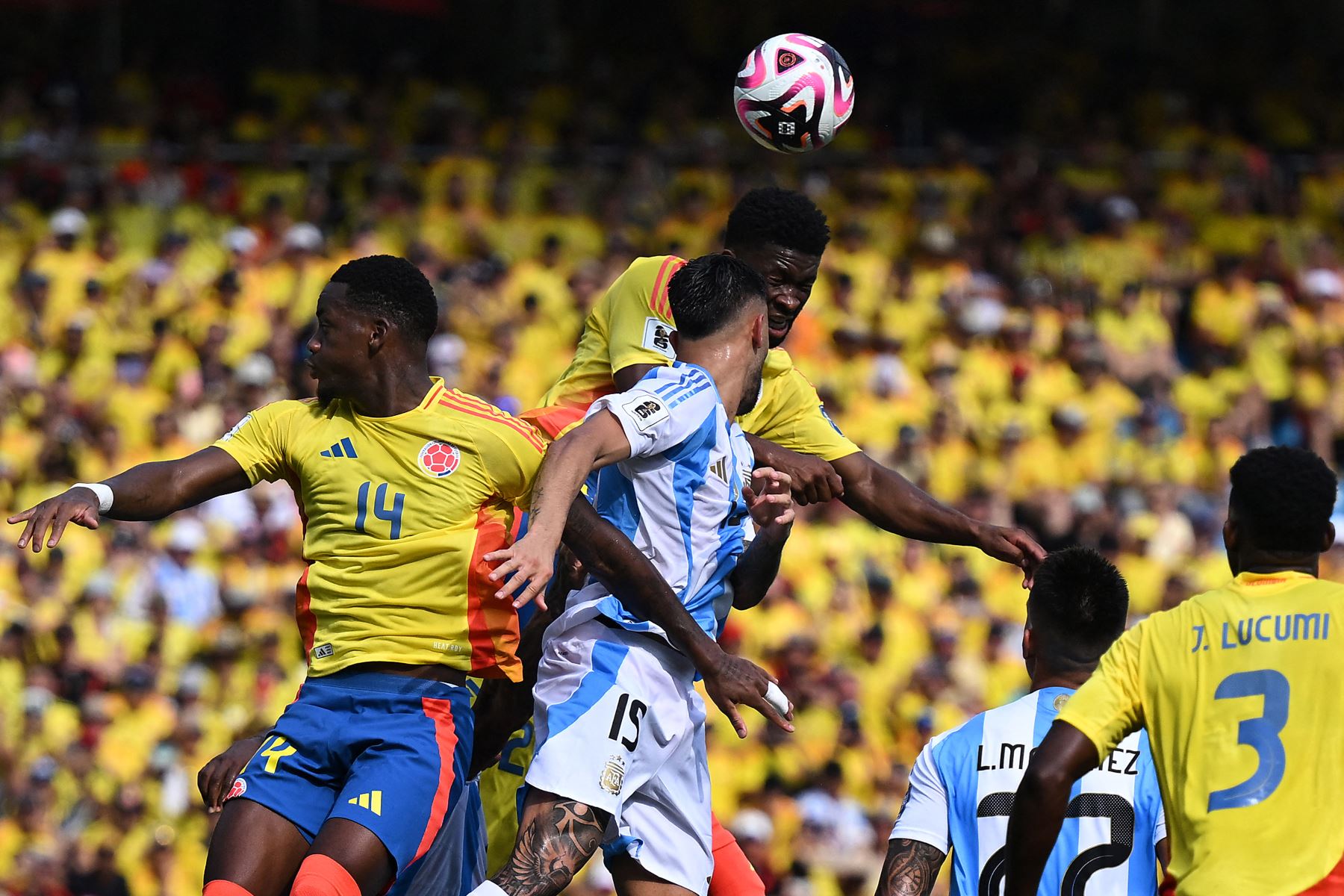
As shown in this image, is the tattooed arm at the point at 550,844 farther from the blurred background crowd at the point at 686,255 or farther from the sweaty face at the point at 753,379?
the blurred background crowd at the point at 686,255

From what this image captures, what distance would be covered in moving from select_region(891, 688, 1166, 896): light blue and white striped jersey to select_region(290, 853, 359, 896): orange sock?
1.59 meters

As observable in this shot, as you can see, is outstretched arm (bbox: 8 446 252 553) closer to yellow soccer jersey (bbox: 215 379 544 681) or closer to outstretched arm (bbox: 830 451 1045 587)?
yellow soccer jersey (bbox: 215 379 544 681)

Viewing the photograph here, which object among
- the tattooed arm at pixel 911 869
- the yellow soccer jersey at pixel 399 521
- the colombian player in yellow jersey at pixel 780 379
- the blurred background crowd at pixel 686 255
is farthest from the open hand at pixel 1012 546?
the blurred background crowd at pixel 686 255

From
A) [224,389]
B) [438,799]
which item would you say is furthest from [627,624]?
[224,389]

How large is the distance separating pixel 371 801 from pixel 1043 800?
2.13 meters

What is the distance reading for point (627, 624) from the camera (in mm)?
5895

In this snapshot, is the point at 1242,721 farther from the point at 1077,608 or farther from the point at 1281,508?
the point at 1077,608

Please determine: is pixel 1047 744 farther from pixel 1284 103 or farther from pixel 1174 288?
pixel 1284 103

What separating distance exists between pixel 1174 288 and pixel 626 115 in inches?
221

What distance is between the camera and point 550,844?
5.54 meters

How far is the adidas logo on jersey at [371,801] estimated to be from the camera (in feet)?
18.5

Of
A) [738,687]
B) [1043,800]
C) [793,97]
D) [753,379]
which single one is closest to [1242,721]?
[1043,800]

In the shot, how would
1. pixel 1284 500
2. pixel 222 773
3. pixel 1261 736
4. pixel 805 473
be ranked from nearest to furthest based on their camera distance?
pixel 1261 736 → pixel 1284 500 → pixel 222 773 → pixel 805 473

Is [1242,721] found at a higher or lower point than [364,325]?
lower
